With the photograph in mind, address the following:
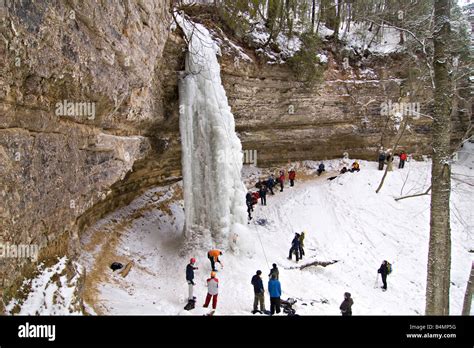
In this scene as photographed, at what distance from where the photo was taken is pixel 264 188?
57.7ft

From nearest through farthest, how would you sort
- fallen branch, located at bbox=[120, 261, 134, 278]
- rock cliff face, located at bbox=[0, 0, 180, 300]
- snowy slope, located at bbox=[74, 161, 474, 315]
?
rock cliff face, located at bbox=[0, 0, 180, 300], snowy slope, located at bbox=[74, 161, 474, 315], fallen branch, located at bbox=[120, 261, 134, 278]

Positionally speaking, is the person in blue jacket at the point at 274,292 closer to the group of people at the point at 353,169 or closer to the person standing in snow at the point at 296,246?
the person standing in snow at the point at 296,246

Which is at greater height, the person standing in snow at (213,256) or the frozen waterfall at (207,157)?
the frozen waterfall at (207,157)

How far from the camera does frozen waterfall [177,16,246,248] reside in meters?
12.0

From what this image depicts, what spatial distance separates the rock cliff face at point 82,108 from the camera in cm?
466

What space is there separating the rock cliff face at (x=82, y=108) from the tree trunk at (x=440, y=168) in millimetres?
5686

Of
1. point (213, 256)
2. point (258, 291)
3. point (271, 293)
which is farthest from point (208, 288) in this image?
point (213, 256)

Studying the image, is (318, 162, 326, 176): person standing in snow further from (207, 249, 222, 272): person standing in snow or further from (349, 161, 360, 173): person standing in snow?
(207, 249, 222, 272): person standing in snow

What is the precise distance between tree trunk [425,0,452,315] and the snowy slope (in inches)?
177

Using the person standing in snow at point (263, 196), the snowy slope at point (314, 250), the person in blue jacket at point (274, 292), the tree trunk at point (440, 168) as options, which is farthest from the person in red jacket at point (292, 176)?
the tree trunk at point (440, 168)

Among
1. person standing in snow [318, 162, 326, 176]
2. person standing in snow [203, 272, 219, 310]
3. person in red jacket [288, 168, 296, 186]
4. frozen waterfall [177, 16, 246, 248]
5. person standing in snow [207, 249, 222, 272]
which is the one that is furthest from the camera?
person standing in snow [318, 162, 326, 176]

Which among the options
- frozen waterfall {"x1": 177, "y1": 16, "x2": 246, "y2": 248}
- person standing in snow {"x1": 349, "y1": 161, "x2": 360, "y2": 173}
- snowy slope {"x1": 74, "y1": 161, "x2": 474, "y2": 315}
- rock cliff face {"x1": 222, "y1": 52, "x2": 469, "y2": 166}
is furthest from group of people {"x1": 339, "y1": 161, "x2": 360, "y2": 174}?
frozen waterfall {"x1": 177, "y1": 16, "x2": 246, "y2": 248}
